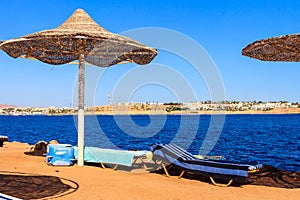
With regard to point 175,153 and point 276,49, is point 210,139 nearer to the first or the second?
point 175,153

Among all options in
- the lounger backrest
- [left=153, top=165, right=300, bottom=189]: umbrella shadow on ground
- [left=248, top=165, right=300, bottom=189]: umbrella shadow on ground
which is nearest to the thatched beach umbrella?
the lounger backrest

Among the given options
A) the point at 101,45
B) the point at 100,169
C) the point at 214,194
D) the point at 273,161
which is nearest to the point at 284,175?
the point at 214,194

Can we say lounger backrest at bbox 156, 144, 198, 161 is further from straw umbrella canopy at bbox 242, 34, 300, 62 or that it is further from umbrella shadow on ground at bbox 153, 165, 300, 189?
straw umbrella canopy at bbox 242, 34, 300, 62

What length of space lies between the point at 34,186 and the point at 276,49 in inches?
223

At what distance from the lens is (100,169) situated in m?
9.66

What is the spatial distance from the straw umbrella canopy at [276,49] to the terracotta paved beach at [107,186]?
2.94 metres

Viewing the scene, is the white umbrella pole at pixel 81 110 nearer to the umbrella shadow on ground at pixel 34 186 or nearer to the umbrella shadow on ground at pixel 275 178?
the umbrella shadow on ground at pixel 34 186

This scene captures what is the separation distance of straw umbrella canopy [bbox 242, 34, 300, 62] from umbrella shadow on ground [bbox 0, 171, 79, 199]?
4.64 m

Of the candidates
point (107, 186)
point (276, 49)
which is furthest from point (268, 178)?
point (107, 186)

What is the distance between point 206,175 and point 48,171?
3.68 metres

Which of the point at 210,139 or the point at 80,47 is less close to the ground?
the point at 80,47

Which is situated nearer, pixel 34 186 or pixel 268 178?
pixel 34 186

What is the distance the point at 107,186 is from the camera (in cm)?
753

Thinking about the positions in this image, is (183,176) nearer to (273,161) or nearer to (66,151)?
(66,151)
